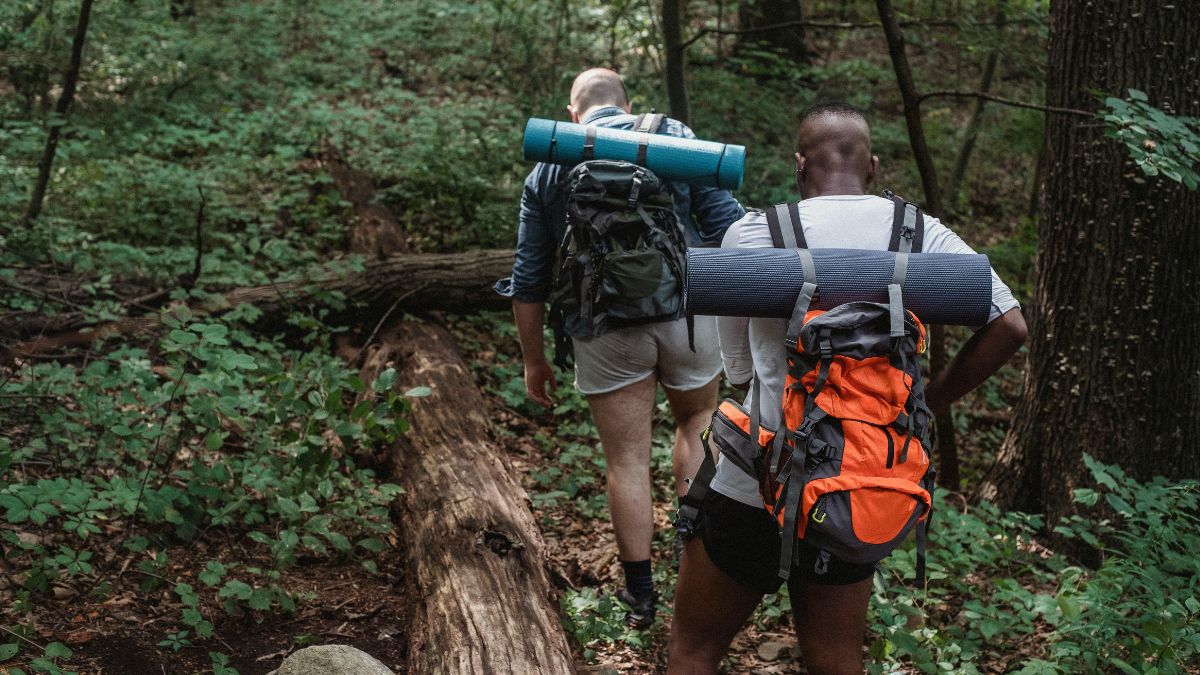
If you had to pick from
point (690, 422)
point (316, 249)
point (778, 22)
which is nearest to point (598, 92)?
point (690, 422)

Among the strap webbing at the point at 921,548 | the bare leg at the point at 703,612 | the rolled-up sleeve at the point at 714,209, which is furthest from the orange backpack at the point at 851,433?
the rolled-up sleeve at the point at 714,209

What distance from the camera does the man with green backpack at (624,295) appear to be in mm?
3510

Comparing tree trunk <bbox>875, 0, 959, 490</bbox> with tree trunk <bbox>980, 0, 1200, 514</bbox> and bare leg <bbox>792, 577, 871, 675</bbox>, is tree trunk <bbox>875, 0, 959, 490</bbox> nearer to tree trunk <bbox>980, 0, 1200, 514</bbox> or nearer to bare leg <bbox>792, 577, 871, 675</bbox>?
tree trunk <bbox>980, 0, 1200, 514</bbox>

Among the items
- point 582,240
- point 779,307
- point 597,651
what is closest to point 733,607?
point 779,307

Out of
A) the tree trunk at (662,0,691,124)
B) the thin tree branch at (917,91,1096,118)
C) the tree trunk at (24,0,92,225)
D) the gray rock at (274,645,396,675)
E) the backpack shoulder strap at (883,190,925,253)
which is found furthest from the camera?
the tree trunk at (662,0,691,124)

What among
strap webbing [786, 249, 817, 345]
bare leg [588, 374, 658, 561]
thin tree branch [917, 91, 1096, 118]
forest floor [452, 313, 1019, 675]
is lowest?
forest floor [452, 313, 1019, 675]

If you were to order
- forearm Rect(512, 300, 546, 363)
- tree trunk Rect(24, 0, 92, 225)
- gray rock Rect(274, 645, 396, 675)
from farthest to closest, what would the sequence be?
tree trunk Rect(24, 0, 92, 225) < forearm Rect(512, 300, 546, 363) < gray rock Rect(274, 645, 396, 675)

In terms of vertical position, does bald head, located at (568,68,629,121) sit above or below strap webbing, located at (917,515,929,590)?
above

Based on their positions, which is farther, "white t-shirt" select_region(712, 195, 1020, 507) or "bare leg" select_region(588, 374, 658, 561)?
"bare leg" select_region(588, 374, 658, 561)

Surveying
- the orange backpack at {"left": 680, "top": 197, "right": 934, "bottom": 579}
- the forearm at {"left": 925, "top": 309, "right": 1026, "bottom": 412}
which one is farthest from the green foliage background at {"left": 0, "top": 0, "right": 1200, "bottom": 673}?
the orange backpack at {"left": 680, "top": 197, "right": 934, "bottom": 579}

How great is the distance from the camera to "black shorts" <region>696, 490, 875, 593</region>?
2.38 meters

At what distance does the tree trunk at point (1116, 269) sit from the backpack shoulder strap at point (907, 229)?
2860mm

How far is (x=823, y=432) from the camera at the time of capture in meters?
2.17

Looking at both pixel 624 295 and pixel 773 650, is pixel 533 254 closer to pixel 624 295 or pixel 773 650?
pixel 624 295
